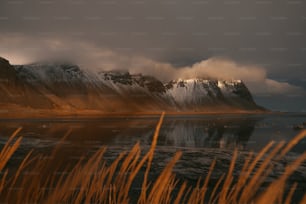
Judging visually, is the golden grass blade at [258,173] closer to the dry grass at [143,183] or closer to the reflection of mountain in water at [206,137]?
the dry grass at [143,183]

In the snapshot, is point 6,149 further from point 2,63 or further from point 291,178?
point 2,63

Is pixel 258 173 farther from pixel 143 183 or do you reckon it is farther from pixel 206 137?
pixel 206 137

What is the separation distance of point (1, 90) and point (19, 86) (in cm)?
2451

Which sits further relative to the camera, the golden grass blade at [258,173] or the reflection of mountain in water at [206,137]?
the reflection of mountain in water at [206,137]

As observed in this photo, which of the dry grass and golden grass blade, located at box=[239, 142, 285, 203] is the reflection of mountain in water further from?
golden grass blade, located at box=[239, 142, 285, 203]

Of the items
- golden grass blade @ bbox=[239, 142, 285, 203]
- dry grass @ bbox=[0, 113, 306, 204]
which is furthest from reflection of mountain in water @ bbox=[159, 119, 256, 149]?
golden grass blade @ bbox=[239, 142, 285, 203]

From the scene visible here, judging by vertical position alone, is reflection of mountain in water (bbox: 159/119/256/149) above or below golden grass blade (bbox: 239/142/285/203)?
below

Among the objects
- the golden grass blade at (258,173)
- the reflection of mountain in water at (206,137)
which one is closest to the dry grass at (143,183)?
the golden grass blade at (258,173)

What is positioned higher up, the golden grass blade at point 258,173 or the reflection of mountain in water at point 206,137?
the golden grass blade at point 258,173

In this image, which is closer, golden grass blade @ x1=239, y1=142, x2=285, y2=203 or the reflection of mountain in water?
golden grass blade @ x1=239, y1=142, x2=285, y2=203

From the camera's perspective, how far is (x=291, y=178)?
15.4m

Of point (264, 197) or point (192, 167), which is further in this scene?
point (192, 167)

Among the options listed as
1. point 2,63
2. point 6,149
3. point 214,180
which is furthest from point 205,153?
point 2,63

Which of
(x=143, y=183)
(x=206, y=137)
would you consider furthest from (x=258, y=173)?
(x=206, y=137)
